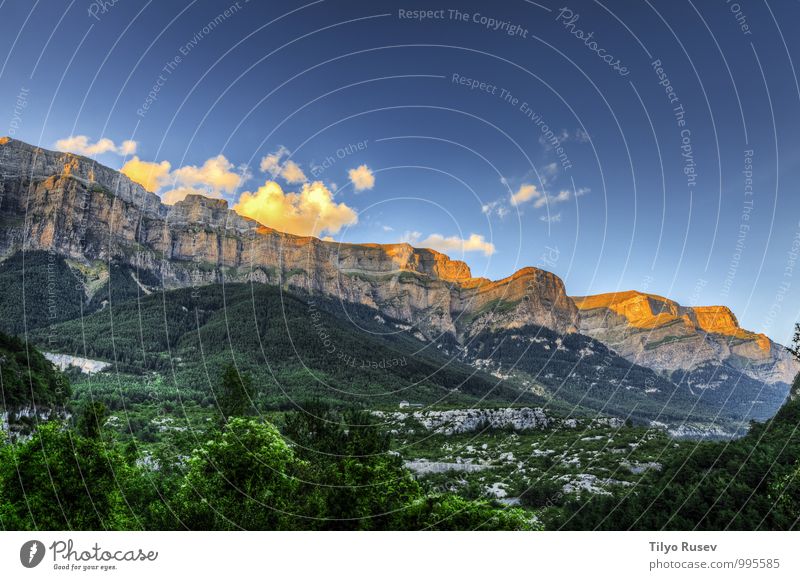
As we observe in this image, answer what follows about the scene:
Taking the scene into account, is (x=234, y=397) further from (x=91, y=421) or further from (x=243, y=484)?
(x=243, y=484)

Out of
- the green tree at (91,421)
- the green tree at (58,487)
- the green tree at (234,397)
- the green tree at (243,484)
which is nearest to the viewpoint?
the green tree at (243,484)

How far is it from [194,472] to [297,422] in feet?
32.1

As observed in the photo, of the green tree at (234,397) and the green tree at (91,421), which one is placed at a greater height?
the green tree at (234,397)

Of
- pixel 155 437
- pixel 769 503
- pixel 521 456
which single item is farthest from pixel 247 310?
pixel 769 503
